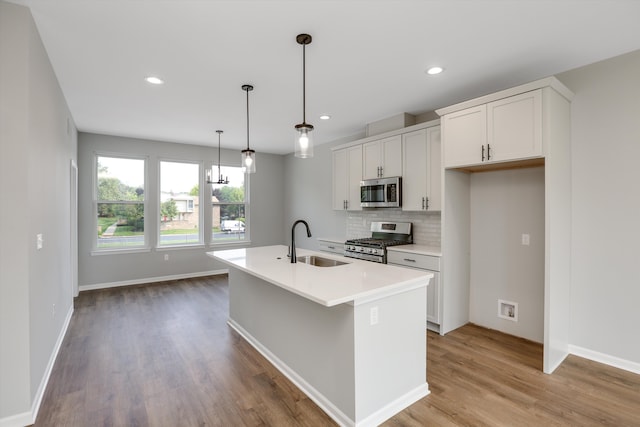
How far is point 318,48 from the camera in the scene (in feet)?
8.30

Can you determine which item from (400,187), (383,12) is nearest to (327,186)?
(400,187)

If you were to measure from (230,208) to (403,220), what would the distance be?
12.9 ft

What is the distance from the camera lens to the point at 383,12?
6.77 ft

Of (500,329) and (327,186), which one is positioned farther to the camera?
(327,186)

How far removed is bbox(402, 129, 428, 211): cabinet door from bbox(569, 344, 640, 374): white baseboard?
1984 millimetres

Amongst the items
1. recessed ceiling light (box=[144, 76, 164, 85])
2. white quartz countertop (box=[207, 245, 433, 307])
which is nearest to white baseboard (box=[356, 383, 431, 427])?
white quartz countertop (box=[207, 245, 433, 307])

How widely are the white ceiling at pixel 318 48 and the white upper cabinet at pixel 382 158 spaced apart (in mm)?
463

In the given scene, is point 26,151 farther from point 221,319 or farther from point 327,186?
point 327,186

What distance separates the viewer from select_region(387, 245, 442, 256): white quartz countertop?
3.53 meters

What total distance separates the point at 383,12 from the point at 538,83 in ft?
4.97

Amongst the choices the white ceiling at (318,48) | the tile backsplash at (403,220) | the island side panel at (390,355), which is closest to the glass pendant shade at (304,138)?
the white ceiling at (318,48)

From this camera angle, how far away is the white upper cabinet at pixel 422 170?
3.69 metres

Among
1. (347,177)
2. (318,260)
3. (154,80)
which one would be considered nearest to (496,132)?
(318,260)

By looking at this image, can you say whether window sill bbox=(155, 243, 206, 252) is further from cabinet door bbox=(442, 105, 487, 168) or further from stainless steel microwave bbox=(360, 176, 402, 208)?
cabinet door bbox=(442, 105, 487, 168)
